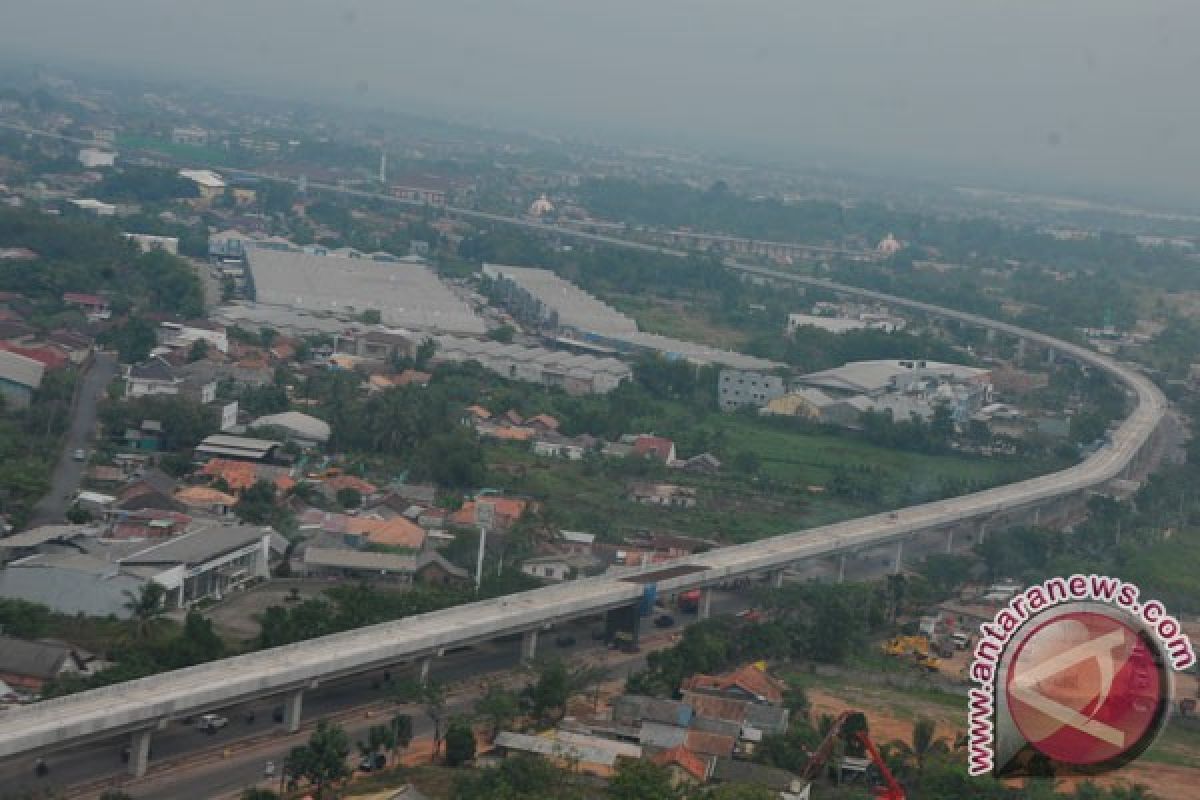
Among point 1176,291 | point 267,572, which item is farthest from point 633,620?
point 1176,291

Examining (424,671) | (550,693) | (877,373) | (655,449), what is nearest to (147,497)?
(424,671)

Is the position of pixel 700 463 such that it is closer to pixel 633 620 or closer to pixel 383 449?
pixel 383 449

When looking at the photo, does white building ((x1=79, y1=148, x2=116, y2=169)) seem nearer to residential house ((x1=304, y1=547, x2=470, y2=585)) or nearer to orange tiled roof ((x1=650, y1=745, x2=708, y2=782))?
residential house ((x1=304, y1=547, x2=470, y2=585))

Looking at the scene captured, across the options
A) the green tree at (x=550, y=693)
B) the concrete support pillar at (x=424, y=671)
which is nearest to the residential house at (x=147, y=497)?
the concrete support pillar at (x=424, y=671)

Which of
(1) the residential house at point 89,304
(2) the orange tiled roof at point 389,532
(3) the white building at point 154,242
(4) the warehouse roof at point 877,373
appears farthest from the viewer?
(3) the white building at point 154,242

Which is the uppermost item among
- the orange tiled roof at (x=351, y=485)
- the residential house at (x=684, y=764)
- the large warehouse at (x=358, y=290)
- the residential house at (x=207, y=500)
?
the residential house at (x=684, y=764)

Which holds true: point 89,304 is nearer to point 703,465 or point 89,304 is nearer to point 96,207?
point 703,465

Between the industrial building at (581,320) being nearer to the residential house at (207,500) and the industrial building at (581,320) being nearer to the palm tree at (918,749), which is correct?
the residential house at (207,500)
